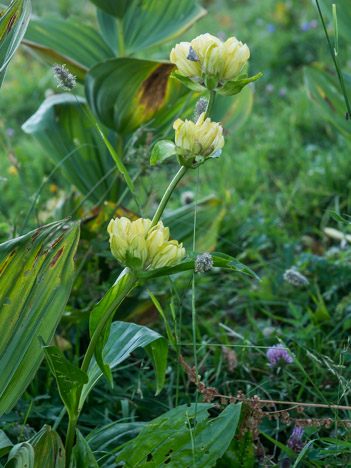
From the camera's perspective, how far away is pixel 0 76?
834 mm

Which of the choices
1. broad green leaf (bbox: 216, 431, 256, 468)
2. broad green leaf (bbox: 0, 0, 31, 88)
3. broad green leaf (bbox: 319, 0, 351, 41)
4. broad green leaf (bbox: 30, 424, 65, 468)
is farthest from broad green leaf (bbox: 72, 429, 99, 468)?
broad green leaf (bbox: 319, 0, 351, 41)

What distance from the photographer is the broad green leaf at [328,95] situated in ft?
5.00

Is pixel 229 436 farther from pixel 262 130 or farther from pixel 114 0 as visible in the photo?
pixel 262 130

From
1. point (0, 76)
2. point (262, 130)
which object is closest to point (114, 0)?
point (0, 76)

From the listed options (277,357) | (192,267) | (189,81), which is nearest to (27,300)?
(192,267)

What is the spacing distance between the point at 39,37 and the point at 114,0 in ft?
0.71

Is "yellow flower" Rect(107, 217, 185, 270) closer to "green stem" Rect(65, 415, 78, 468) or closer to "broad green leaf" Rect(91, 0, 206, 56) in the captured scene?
"green stem" Rect(65, 415, 78, 468)

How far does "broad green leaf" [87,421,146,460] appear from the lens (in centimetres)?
87

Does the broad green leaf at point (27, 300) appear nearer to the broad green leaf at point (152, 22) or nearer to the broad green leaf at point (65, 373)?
the broad green leaf at point (65, 373)

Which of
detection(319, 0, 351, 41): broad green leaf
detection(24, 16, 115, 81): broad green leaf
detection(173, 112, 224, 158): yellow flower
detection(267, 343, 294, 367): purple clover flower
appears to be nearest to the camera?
detection(173, 112, 224, 158): yellow flower

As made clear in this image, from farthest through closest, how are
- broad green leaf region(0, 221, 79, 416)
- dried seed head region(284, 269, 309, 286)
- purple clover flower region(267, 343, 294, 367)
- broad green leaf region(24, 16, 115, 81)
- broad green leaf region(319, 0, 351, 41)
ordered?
broad green leaf region(319, 0, 351, 41) < broad green leaf region(24, 16, 115, 81) < dried seed head region(284, 269, 309, 286) < purple clover flower region(267, 343, 294, 367) < broad green leaf region(0, 221, 79, 416)

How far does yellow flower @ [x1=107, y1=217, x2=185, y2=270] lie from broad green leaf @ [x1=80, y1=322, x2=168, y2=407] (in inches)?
5.5

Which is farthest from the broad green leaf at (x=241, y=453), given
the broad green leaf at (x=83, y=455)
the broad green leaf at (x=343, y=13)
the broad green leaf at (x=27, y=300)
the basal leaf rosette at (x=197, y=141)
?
the broad green leaf at (x=343, y=13)

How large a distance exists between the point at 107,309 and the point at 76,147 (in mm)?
793
